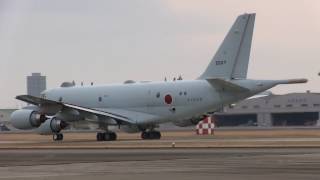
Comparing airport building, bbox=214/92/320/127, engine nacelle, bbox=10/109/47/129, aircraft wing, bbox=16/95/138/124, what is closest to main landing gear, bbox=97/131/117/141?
aircraft wing, bbox=16/95/138/124

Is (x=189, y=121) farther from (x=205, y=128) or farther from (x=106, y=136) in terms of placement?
(x=205, y=128)

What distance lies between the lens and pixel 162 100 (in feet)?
200

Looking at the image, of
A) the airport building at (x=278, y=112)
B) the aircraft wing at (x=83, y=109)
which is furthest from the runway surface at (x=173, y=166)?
the airport building at (x=278, y=112)

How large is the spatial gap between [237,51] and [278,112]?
113903 mm

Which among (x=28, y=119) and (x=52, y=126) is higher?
(x=28, y=119)

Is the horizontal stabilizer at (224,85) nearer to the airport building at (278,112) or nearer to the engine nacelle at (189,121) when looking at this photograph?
the engine nacelle at (189,121)

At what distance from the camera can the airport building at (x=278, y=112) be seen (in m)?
167

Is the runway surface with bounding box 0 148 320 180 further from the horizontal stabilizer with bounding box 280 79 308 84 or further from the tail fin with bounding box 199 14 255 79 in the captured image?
the tail fin with bounding box 199 14 255 79

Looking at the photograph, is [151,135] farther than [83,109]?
Yes

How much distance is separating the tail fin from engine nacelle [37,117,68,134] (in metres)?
13.2

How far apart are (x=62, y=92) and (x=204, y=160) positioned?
39380mm

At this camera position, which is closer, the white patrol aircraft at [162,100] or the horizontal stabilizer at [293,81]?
the horizontal stabilizer at [293,81]

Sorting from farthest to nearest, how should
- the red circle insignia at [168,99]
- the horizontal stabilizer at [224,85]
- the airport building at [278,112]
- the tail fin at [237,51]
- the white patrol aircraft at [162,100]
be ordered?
the airport building at [278,112] < the red circle insignia at [168,99] < the tail fin at [237,51] < the white patrol aircraft at [162,100] < the horizontal stabilizer at [224,85]

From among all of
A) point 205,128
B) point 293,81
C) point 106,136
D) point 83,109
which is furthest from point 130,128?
point 293,81
